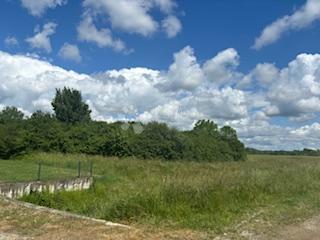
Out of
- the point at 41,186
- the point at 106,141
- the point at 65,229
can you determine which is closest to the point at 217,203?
A: the point at 65,229

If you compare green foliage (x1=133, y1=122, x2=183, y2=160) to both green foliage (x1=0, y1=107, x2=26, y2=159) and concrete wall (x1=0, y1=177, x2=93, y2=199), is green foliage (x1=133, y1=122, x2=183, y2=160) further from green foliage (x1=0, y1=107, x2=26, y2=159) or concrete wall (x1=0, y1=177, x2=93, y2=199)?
concrete wall (x1=0, y1=177, x2=93, y2=199)

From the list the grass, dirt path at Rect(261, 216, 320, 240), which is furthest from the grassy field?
the grass

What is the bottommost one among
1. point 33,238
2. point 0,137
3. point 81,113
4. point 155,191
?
point 33,238

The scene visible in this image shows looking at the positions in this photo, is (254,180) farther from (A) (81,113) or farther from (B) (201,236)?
(A) (81,113)

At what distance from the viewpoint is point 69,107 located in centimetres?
8344

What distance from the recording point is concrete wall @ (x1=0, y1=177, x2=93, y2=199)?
54.4ft

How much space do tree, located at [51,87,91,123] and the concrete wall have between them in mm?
60554

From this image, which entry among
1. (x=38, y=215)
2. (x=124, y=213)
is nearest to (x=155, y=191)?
(x=124, y=213)

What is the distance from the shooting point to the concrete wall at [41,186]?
653 inches

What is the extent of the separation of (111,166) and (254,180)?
64.5 ft

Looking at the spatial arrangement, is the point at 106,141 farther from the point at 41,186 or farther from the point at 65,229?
the point at 65,229

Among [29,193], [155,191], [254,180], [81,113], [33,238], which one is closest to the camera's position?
[33,238]

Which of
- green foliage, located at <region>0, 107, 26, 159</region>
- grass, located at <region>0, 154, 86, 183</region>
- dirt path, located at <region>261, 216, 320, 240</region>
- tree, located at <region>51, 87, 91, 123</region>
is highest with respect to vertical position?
tree, located at <region>51, 87, 91, 123</region>

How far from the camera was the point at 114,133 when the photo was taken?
52219 millimetres
